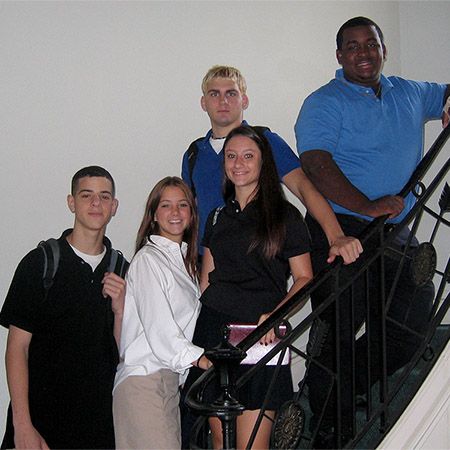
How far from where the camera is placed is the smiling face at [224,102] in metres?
3.49

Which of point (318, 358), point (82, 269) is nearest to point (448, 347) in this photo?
point (318, 358)

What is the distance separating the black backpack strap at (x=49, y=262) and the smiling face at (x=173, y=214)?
17.8 inches

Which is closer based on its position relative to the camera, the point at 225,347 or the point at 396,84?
the point at 225,347

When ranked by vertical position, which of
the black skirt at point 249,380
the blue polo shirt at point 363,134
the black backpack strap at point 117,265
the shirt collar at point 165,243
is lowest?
the black skirt at point 249,380

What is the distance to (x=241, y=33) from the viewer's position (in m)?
4.39

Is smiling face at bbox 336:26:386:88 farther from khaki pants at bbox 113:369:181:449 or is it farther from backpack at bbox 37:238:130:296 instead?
khaki pants at bbox 113:369:181:449

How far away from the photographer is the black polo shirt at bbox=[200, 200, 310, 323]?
2.77 m

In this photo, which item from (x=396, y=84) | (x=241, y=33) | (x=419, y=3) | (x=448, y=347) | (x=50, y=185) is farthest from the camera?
(x=419, y=3)

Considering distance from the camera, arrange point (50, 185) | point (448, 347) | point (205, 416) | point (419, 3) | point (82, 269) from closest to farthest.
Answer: point (205, 416) < point (448, 347) < point (82, 269) < point (50, 185) < point (419, 3)

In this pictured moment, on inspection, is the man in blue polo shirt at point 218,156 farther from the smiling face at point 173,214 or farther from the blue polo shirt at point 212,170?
the smiling face at point 173,214

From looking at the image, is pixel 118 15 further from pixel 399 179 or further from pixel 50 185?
pixel 399 179

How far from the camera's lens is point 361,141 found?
319 centimetres

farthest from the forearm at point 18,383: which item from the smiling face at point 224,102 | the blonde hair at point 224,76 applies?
the blonde hair at point 224,76

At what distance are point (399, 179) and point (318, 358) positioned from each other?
868mm
